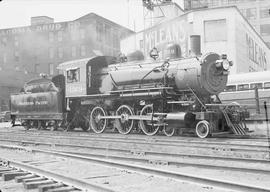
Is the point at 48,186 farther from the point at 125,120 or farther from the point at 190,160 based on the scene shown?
the point at 125,120

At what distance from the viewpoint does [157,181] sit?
5.89 metres

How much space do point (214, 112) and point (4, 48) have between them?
29.6 metres

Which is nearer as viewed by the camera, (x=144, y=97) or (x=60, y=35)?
(x=144, y=97)

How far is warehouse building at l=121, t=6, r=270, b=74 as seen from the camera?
94.2ft

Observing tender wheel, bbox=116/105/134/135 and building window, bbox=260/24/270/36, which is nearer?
tender wheel, bbox=116/105/134/135

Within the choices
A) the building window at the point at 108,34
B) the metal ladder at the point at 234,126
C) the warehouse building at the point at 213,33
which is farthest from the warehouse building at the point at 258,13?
the metal ladder at the point at 234,126

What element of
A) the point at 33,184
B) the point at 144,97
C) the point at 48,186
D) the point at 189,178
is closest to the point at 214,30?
the point at 144,97

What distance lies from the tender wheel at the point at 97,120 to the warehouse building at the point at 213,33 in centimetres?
1103

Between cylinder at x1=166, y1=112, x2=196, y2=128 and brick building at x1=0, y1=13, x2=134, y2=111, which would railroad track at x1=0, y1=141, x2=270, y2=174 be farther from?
brick building at x1=0, y1=13, x2=134, y2=111

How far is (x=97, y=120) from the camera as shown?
16672 millimetres

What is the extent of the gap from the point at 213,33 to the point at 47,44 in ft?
69.9

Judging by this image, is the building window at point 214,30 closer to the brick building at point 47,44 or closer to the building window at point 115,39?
the brick building at point 47,44

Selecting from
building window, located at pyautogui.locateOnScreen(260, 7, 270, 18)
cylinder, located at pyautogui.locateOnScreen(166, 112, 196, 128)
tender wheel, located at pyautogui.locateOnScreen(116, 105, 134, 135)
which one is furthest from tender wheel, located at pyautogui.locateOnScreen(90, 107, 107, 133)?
building window, located at pyautogui.locateOnScreen(260, 7, 270, 18)

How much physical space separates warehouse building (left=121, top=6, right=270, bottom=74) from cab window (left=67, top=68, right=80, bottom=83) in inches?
401
